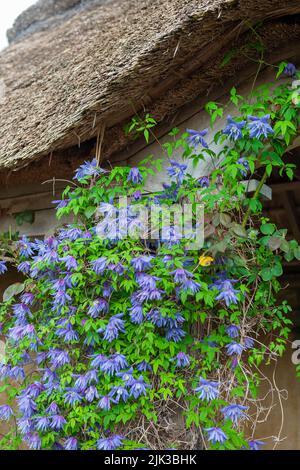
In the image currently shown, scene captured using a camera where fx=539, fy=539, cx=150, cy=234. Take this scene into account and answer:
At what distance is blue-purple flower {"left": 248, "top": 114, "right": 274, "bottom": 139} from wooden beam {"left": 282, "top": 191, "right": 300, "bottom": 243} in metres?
2.33

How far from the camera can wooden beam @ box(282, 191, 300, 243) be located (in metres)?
4.30

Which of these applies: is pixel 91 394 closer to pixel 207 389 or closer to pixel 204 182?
pixel 207 389

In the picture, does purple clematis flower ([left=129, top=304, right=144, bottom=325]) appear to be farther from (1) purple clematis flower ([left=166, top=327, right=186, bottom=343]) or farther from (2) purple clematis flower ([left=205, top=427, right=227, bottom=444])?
(2) purple clematis flower ([left=205, top=427, right=227, bottom=444])

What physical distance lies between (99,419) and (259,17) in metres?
1.66

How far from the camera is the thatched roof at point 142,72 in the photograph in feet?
6.75

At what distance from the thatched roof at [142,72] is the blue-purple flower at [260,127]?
387mm

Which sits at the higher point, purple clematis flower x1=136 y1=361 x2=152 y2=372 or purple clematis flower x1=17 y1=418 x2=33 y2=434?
purple clematis flower x1=136 y1=361 x2=152 y2=372

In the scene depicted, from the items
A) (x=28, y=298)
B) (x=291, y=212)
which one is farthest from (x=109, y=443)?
(x=291, y=212)

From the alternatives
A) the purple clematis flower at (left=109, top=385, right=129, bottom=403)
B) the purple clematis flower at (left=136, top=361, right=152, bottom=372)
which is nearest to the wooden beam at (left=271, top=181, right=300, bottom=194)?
the purple clematis flower at (left=136, top=361, right=152, bottom=372)

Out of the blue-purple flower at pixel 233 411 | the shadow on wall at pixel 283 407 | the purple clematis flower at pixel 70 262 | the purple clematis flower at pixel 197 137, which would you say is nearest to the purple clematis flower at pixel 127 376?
the blue-purple flower at pixel 233 411

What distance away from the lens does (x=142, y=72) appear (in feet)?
6.98

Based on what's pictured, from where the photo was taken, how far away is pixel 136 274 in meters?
2.04

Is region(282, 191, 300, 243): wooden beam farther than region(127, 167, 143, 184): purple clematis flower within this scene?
Yes

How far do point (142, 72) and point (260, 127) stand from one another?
1.69 feet
